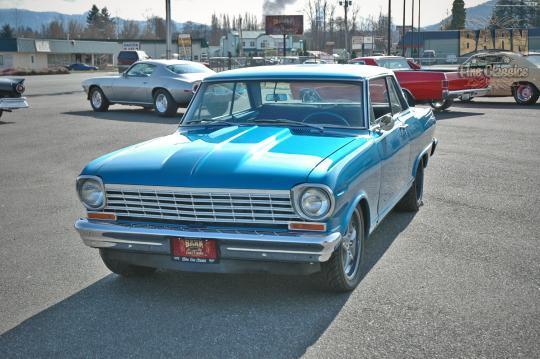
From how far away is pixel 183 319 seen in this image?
4.41 metres

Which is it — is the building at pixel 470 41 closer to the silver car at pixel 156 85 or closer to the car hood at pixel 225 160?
the silver car at pixel 156 85

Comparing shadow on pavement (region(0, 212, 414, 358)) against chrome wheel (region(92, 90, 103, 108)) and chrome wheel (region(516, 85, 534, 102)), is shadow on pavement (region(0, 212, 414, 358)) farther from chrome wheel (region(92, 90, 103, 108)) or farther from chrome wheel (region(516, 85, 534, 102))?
chrome wheel (region(516, 85, 534, 102))

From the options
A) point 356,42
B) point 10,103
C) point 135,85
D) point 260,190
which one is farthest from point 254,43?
point 260,190

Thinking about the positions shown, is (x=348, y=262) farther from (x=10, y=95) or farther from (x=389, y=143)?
(x=10, y=95)

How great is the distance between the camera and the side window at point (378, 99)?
5.93 m

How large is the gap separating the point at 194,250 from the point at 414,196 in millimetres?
3569

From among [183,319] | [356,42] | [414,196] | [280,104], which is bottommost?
[183,319]

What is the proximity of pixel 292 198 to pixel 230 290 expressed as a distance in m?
1.03

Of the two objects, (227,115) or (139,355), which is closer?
(139,355)

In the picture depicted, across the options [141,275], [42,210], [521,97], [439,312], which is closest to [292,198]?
[439,312]

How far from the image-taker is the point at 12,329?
431 centimetres

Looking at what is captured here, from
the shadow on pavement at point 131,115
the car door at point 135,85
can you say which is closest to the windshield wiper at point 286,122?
the shadow on pavement at point 131,115

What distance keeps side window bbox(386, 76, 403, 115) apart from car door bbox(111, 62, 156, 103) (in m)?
13.1

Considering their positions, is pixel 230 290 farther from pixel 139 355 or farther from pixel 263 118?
pixel 263 118
